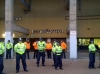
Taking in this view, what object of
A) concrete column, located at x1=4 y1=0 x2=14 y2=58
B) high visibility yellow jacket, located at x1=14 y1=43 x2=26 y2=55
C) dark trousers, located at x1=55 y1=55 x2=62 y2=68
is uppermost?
concrete column, located at x1=4 y1=0 x2=14 y2=58

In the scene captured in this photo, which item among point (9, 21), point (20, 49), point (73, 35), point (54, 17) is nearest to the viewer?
point (20, 49)

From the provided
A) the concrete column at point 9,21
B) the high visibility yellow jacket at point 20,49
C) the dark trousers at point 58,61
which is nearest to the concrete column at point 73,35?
the concrete column at point 9,21

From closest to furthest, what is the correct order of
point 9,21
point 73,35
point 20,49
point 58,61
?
point 20,49 < point 58,61 < point 73,35 < point 9,21

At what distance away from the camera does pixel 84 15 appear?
3209 cm

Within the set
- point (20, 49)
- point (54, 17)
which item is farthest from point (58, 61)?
point (54, 17)

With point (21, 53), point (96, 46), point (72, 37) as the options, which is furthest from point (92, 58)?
point (72, 37)

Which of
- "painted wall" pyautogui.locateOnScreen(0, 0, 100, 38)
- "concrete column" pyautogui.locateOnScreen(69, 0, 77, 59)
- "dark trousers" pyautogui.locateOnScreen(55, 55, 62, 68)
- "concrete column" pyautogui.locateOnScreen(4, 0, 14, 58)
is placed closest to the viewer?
"dark trousers" pyautogui.locateOnScreen(55, 55, 62, 68)

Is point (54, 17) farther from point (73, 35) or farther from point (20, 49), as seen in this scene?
point (20, 49)

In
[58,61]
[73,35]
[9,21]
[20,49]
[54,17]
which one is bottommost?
[58,61]

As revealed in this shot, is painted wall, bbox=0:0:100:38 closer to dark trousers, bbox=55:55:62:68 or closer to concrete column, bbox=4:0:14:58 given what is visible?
concrete column, bbox=4:0:14:58

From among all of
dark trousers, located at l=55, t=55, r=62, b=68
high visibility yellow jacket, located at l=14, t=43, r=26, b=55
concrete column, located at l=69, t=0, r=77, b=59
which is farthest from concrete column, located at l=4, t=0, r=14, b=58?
dark trousers, located at l=55, t=55, r=62, b=68

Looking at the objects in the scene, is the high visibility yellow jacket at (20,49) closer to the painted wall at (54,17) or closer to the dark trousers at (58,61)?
the dark trousers at (58,61)

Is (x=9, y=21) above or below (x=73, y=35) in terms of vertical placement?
above

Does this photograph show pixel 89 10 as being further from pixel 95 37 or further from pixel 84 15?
pixel 95 37
